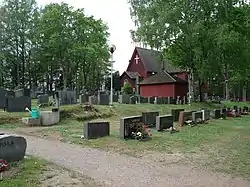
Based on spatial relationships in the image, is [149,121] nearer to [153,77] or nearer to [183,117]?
[183,117]

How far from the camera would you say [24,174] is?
249 inches

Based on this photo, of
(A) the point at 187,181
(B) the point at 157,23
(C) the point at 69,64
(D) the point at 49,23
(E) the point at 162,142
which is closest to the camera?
(A) the point at 187,181

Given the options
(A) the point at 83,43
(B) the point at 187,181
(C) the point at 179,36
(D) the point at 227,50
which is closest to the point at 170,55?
(C) the point at 179,36

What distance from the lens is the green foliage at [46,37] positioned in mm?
42625

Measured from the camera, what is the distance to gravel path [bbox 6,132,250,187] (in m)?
6.32

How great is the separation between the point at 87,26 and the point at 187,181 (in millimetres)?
39719

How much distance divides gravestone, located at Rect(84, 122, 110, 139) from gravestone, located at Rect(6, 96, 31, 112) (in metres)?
7.50

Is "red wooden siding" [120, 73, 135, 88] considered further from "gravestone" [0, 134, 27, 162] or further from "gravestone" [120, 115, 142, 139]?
"gravestone" [0, 134, 27, 162]

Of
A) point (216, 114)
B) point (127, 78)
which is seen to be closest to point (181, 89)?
point (127, 78)

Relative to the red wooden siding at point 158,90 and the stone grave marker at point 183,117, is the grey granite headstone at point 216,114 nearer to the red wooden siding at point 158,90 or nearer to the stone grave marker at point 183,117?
the stone grave marker at point 183,117

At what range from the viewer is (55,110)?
1595cm

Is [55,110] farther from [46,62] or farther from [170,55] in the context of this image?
[46,62]

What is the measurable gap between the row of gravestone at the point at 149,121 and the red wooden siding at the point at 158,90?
1827cm

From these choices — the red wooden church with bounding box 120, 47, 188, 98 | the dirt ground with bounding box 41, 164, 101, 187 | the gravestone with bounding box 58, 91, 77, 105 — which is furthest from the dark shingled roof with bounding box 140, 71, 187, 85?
the dirt ground with bounding box 41, 164, 101, 187
